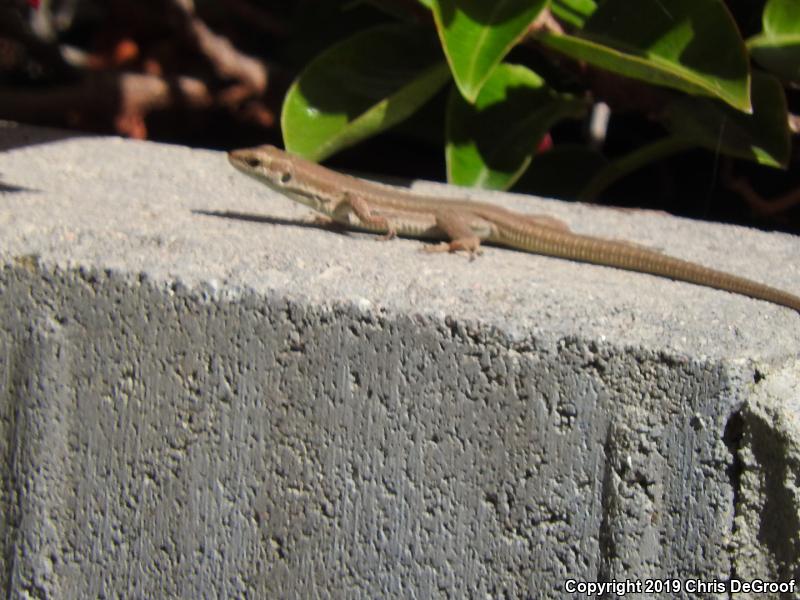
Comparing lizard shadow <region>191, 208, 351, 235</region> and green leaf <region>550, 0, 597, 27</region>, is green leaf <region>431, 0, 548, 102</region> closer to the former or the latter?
green leaf <region>550, 0, 597, 27</region>

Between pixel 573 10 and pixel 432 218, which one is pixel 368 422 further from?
pixel 573 10

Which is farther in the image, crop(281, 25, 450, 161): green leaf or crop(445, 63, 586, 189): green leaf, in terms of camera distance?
crop(445, 63, 586, 189): green leaf

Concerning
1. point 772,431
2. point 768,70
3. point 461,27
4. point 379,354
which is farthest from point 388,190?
point 772,431

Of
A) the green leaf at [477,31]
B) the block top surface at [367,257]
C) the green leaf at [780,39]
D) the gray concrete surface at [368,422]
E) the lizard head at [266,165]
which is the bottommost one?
the gray concrete surface at [368,422]

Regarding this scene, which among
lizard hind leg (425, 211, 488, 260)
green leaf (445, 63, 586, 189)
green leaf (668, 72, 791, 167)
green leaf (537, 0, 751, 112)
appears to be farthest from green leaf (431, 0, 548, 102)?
green leaf (668, 72, 791, 167)

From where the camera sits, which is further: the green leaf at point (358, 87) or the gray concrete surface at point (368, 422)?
the green leaf at point (358, 87)

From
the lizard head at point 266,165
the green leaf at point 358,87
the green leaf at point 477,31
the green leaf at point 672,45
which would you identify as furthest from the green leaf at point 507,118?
the lizard head at point 266,165

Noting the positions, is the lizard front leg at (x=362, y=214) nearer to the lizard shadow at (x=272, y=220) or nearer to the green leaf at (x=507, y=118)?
the lizard shadow at (x=272, y=220)

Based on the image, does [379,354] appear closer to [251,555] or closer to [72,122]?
[251,555]
